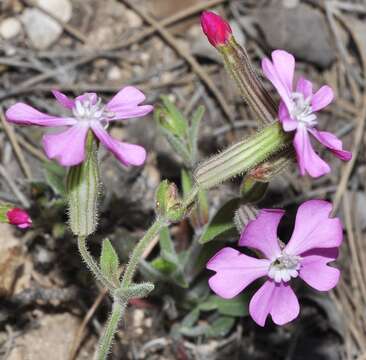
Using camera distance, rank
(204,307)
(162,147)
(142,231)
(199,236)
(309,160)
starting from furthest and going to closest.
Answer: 1. (162,147)
2. (142,231)
3. (204,307)
4. (199,236)
5. (309,160)

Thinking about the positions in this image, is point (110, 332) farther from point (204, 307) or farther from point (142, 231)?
point (142, 231)

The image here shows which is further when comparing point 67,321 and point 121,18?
point 121,18

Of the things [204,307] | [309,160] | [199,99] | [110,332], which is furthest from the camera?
[199,99]

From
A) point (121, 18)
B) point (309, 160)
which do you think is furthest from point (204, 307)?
point (121, 18)

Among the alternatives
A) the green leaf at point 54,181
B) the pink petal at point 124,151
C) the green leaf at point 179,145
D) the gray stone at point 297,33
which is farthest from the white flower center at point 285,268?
the gray stone at point 297,33

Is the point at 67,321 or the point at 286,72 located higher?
the point at 286,72

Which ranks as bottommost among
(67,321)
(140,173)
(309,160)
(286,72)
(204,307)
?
(204,307)
